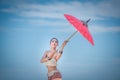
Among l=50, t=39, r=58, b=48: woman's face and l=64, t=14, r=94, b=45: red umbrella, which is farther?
l=50, t=39, r=58, b=48: woman's face

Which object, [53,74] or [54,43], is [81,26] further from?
[53,74]

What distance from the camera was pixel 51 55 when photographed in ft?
11.6

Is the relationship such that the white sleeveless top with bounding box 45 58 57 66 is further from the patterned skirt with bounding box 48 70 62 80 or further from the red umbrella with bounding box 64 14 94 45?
the red umbrella with bounding box 64 14 94 45

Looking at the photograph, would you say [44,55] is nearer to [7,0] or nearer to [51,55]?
[51,55]

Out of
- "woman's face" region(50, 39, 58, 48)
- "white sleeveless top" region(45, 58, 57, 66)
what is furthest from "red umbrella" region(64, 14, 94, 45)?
"white sleeveless top" region(45, 58, 57, 66)

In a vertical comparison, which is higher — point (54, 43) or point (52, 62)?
point (54, 43)

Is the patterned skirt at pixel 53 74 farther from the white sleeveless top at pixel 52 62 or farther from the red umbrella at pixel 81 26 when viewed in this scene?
the red umbrella at pixel 81 26

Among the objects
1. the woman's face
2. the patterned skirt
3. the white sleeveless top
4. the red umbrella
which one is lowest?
the patterned skirt

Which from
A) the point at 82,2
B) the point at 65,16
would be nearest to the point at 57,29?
the point at 65,16

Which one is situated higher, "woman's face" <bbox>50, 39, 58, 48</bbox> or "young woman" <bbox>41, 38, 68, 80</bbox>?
"woman's face" <bbox>50, 39, 58, 48</bbox>

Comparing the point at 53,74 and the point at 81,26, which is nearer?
the point at 81,26

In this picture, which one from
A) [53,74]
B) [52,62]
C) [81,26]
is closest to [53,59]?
[52,62]

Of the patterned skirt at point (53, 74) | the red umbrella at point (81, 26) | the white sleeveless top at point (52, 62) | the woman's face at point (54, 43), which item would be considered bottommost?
the patterned skirt at point (53, 74)

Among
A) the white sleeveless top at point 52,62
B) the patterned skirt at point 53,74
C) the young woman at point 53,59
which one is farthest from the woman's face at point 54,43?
the patterned skirt at point 53,74
